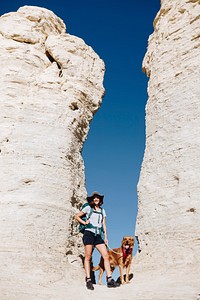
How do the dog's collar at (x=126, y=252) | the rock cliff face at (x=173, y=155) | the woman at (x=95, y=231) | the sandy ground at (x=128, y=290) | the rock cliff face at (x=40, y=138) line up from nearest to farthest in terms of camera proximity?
the sandy ground at (x=128, y=290) → the woman at (x=95, y=231) → the dog's collar at (x=126, y=252) → the rock cliff face at (x=173, y=155) → the rock cliff face at (x=40, y=138)

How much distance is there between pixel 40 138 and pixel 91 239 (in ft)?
12.8

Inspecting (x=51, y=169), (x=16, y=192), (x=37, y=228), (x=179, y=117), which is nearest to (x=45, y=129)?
(x=51, y=169)

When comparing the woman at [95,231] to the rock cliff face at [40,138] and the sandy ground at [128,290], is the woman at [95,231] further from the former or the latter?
the rock cliff face at [40,138]

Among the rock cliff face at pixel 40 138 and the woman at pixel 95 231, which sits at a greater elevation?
the rock cliff face at pixel 40 138

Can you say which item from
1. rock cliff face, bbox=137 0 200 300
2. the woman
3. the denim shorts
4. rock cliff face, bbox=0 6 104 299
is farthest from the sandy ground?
the denim shorts

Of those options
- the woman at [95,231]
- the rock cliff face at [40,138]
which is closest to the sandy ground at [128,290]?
the rock cliff face at [40,138]

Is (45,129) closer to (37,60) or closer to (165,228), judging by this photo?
(37,60)

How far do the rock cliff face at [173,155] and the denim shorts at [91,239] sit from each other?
1.59m

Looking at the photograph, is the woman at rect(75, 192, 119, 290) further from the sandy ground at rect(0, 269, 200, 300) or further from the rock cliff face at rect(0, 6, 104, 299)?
the rock cliff face at rect(0, 6, 104, 299)

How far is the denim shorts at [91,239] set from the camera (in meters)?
8.06

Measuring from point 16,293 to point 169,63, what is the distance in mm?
8224

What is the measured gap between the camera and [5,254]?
28.3ft

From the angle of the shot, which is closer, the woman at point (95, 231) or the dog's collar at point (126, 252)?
the woman at point (95, 231)

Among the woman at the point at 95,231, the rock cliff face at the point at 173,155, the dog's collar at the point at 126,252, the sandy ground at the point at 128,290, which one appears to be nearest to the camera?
the sandy ground at the point at 128,290
